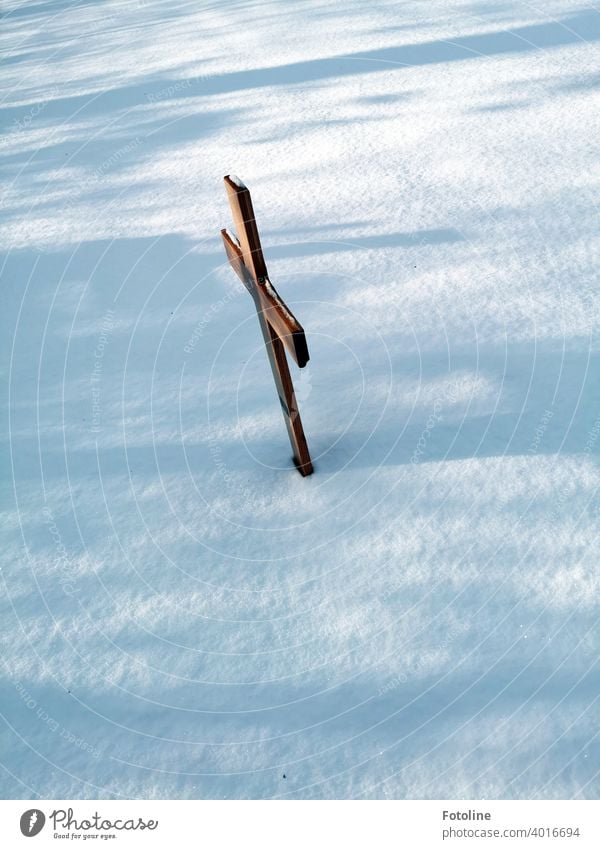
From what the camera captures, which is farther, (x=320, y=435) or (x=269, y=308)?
(x=320, y=435)

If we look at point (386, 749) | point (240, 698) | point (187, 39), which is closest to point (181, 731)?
point (240, 698)

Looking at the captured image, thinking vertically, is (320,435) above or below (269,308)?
below

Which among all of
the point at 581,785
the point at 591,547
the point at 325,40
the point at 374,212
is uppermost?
the point at 325,40

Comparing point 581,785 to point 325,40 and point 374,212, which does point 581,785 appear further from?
point 325,40
